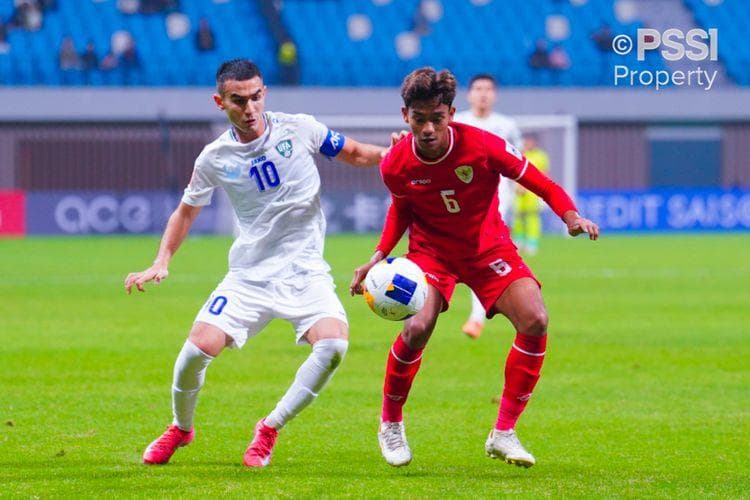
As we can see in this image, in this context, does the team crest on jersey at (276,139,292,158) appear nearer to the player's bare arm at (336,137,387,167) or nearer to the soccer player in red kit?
the player's bare arm at (336,137,387,167)

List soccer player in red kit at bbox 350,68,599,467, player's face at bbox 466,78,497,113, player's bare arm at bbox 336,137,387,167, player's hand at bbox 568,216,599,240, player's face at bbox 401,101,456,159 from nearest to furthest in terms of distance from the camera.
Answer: player's hand at bbox 568,216,599,240
player's face at bbox 401,101,456,159
soccer player in red kit at bbox 350,68,599,467
player's bare arm at bbox 336,137,387,167
player's face at bbox 466,78,497,113

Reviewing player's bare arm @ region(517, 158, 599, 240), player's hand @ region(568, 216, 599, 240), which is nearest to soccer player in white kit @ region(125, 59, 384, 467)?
player's bare arm @ region(517, 158, 599, 240)

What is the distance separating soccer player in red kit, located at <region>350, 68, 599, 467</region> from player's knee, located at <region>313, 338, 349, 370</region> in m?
0.27

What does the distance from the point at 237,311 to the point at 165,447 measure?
75cm

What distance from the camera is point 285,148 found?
263 inches

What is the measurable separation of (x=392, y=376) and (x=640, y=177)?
104 feet

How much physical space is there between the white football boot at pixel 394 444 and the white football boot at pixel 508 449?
0.39 m

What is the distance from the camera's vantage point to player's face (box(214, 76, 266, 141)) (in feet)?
21.0

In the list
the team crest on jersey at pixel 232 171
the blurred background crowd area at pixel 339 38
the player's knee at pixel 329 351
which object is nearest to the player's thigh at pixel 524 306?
the player's knee at pixel 329 351

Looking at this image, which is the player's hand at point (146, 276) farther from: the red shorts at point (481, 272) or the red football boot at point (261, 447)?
the red shorts at point (481, 272)

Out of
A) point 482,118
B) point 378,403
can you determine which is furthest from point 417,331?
point 482,118

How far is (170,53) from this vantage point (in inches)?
1420

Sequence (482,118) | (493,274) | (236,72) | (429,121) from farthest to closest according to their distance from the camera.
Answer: (482,118) < (493,274) < (236,72) < (429,121)

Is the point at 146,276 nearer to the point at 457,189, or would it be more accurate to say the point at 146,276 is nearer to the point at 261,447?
the point at 261,447
